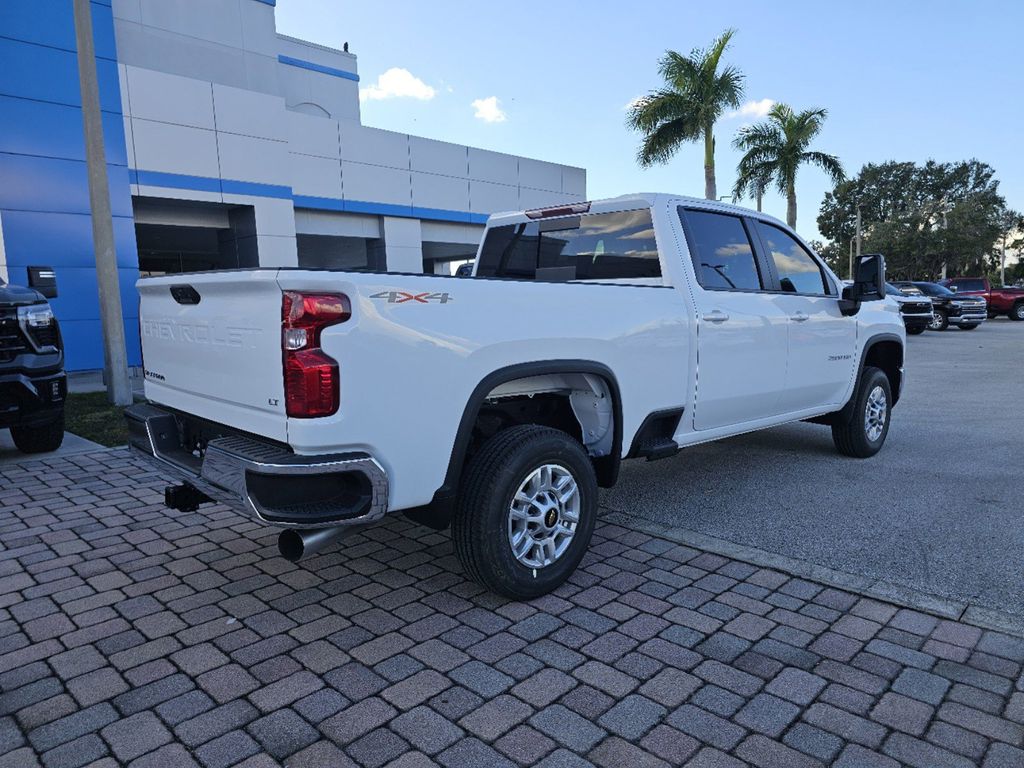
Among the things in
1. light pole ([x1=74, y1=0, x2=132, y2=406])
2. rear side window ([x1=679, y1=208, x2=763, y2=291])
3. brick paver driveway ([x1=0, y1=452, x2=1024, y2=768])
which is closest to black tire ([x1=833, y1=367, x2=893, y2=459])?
rear side window ([x1=679, y1=208, x2=763, y2=291])

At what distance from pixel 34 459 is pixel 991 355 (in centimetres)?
1773

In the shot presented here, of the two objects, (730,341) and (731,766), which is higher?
(730,341)

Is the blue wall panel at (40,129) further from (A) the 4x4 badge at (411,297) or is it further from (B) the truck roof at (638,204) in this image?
(A) the 4x4 badge at (411,297)

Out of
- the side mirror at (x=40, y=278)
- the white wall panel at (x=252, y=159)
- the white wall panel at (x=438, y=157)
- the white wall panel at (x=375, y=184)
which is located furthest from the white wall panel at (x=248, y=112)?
the side mirror at (x=40, y=278)

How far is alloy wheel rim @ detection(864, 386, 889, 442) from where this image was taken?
595 centimetres

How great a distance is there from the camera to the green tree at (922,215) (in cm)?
5416

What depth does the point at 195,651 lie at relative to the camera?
2.91m

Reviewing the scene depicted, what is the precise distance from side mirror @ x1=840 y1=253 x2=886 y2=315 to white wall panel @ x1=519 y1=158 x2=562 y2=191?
20.5 meters

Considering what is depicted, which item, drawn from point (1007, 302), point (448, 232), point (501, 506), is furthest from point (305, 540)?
point (1007, 302)

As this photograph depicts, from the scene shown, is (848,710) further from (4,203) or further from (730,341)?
(4,203)

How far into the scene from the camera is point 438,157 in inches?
866

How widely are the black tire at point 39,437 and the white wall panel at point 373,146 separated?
14.7m

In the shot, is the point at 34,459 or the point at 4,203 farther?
the point at 4,203

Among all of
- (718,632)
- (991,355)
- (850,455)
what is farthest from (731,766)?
(991,355)
